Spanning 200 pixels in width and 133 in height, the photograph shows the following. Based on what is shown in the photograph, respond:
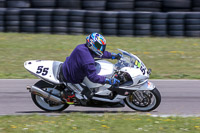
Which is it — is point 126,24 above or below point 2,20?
below

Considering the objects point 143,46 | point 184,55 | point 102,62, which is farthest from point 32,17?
point 102,62

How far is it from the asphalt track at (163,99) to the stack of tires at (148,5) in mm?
6386

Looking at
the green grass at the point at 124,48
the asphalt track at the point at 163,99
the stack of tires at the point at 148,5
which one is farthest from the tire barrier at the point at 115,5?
the asphalt track at the point at 163,99

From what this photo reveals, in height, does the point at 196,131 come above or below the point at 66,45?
below

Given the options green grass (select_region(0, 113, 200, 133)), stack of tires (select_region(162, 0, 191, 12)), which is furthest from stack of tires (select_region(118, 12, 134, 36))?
green grass (select_region(0, 113, 200, 133))

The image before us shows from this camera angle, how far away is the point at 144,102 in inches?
255

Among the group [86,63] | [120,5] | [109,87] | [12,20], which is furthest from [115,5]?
[86,63]

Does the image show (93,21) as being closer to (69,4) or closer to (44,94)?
(69,4)

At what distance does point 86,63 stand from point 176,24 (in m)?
9.25

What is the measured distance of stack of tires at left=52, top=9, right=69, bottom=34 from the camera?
14.9 metres

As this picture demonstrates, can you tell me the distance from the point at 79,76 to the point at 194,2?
9.99m

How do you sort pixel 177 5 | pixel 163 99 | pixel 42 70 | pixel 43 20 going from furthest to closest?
1. pixel 43 20
2. pixel 177 5
3. pixel 163 99
4. pixel 42 70

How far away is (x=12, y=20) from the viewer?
606 inches

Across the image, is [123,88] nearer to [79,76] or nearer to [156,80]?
[79,76]
